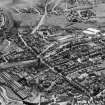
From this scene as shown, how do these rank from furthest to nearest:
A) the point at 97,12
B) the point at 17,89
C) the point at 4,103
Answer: the point at 97,12 → the point at 17,89 → the point at 4,103

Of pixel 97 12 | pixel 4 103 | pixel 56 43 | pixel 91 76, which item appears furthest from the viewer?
pixel 97 12

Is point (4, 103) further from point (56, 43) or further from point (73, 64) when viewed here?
point (56, 43)

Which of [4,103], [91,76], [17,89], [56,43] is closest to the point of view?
[4,103]

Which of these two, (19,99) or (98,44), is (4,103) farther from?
(98,44)

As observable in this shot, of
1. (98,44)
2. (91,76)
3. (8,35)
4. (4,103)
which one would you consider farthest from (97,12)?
(4,103)

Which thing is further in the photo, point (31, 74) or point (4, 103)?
Answer: point (31, 74)

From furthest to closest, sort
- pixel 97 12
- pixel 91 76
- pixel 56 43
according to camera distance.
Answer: pixel 97 12
pixel 56 43
pixel 91 76

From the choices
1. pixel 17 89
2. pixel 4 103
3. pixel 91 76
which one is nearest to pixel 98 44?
pixel 91 76
